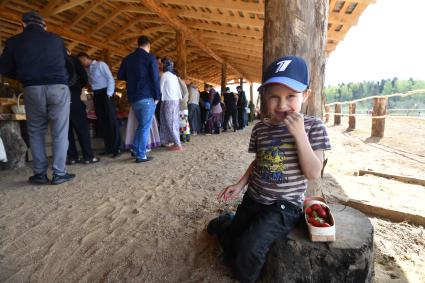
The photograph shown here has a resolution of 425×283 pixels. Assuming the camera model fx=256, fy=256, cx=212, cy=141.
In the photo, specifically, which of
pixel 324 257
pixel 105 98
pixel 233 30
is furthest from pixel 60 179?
pixel 233 30

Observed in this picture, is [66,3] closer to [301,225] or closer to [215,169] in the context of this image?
[215,169]

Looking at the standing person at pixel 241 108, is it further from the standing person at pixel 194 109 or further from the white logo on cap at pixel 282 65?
the white logo on cap at pixel 282 65

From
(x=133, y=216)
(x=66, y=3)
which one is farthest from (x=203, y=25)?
(x=133, y=216)

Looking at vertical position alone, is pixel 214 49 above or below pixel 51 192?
above

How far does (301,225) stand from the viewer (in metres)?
1.44

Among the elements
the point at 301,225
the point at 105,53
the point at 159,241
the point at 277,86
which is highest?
the point at 105,53

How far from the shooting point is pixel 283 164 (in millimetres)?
1456

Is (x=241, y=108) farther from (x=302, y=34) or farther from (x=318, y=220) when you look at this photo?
(x=318, y=220)

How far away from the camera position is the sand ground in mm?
1620

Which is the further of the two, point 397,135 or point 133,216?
point 397,135

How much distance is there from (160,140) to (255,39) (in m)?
5.06

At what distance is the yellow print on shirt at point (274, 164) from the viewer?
1459mm

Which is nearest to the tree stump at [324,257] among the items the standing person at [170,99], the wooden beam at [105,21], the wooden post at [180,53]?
the standing person at [170,99]

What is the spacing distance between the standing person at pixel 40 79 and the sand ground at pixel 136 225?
1.49ft
